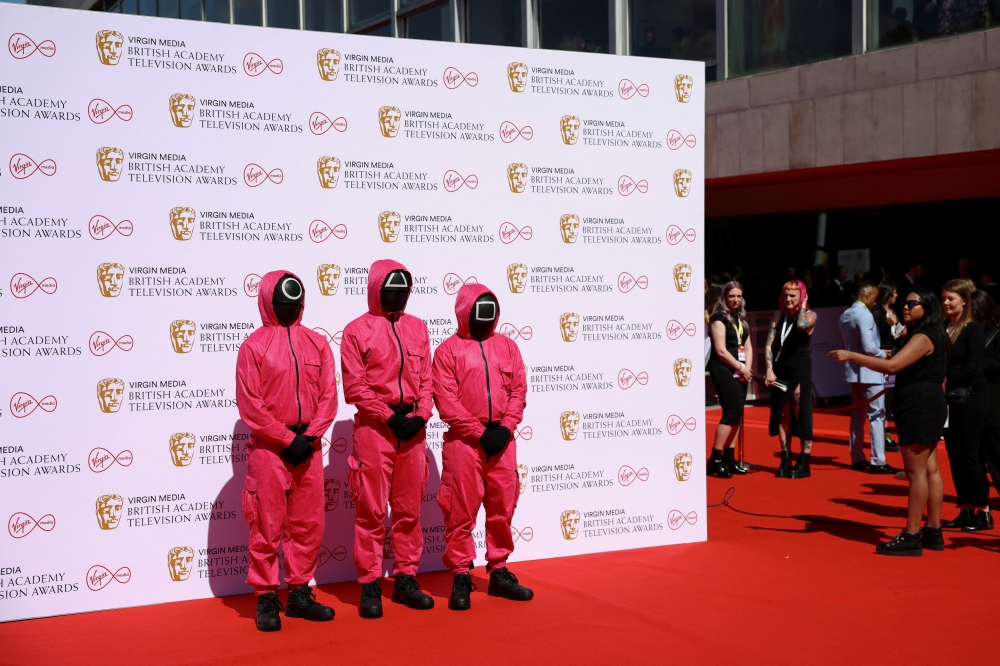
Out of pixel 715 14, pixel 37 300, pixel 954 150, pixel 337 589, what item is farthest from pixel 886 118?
pixel 37 300

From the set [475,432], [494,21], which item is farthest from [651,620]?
[494,21]

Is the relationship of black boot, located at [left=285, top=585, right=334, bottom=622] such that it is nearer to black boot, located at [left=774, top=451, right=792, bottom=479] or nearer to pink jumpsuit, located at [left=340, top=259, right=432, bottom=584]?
pink jumpsuit, located at [left=340, top=259, right=432, bottom=584]

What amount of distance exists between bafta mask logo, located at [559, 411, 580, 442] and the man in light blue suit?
4.22m

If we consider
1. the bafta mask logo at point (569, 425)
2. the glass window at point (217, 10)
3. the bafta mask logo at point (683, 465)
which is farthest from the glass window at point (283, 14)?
the bafta mask logo at point (683, 465)

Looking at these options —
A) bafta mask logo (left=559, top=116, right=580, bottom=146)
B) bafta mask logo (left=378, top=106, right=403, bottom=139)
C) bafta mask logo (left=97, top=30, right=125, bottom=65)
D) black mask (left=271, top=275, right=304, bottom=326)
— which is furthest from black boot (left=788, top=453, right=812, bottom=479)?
bafta mask logo (left=97, top=30, right=125, bottom=65)

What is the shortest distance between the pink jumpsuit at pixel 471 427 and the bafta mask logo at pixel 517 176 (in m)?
1.21

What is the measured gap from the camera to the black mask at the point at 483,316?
230 inches

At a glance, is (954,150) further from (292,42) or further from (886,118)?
(292,42)

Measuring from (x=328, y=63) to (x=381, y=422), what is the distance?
7.85 ft

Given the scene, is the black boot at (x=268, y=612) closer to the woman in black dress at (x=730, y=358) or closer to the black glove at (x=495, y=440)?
the black glove at (x=495, y=440)

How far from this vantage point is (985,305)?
758 cm

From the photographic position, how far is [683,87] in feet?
24.5

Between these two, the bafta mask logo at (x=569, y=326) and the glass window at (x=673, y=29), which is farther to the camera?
the glass window at (x=673, y=29)

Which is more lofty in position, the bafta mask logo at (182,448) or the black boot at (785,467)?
the bafta mask logo at (182,448)
